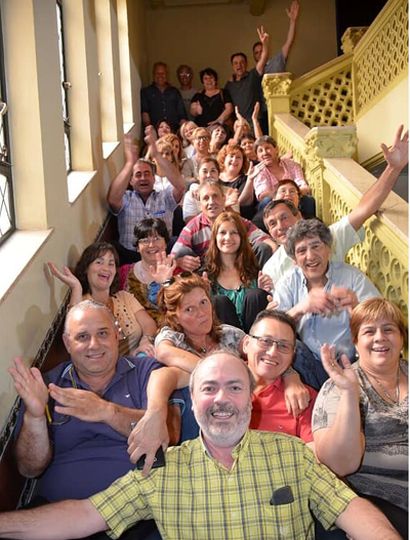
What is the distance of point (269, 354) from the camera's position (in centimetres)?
277

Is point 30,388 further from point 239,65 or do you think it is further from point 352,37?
point 239,65

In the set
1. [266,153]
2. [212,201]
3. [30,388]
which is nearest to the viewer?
[30,388]

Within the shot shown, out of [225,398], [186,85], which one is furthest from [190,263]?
[186,85]

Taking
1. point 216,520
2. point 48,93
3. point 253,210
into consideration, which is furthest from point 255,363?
point 253,210

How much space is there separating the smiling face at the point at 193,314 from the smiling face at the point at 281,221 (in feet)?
3.84

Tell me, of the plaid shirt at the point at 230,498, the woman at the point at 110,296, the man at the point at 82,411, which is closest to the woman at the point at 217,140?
the woman at the point at 110,296

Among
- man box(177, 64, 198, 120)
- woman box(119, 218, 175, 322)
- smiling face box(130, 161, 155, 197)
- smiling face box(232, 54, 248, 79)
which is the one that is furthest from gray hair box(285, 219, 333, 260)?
man box(177, 64, 198, 120)

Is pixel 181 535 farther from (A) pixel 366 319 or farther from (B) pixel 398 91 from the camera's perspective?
(B) pixel 398 91

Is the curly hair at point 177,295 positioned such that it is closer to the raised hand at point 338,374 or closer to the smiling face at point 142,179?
the raised hand at point 338,374

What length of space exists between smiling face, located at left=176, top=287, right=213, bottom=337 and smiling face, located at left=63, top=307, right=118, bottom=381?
461mm

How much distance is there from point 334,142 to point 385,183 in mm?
1328

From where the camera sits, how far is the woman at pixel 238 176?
18.2ft

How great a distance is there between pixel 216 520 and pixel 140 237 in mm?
2344

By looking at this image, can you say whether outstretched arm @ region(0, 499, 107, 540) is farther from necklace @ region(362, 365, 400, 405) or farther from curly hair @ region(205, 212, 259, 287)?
curly hair @ region(205, 212, 259, 287)
